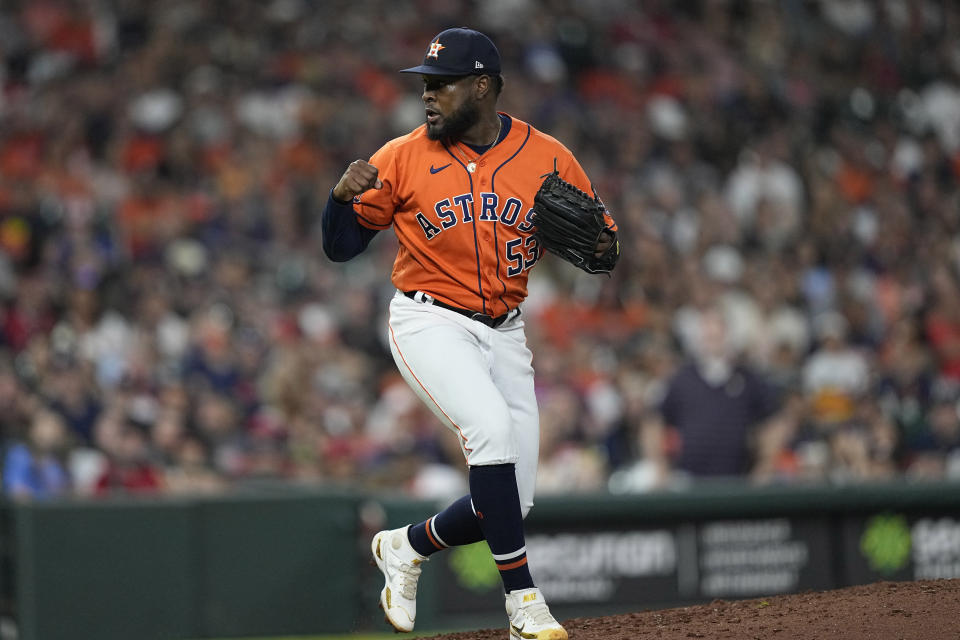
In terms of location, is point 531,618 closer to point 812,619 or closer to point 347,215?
point 812,619

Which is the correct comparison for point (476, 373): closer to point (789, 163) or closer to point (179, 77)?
point (179, 77)

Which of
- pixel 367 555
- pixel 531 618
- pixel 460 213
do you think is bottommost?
pixel 367 555

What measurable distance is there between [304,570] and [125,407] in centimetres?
175

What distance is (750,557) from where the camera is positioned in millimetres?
8188

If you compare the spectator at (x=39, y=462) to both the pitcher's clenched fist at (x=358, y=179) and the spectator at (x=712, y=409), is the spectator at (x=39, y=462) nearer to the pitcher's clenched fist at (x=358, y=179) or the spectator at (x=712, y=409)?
the spectator at (x=712, y=409)

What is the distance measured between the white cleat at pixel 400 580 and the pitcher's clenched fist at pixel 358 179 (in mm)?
1203

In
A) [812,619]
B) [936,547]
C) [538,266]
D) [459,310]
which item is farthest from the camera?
[538,266]

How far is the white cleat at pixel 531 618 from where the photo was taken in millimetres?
4168

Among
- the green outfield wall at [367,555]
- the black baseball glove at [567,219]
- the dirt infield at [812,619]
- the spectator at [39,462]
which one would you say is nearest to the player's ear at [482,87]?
the black baseball glove at [567,219]

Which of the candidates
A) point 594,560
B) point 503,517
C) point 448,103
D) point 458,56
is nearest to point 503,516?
point 503,517

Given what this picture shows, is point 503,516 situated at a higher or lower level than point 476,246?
lower

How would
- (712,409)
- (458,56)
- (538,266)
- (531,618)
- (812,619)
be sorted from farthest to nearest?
1. (538,266)
2. (712,409)
3. (812,619)
4. (458,56)
5. (531,618)

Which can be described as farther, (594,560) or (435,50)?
(594,560)

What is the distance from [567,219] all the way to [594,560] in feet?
13.4
